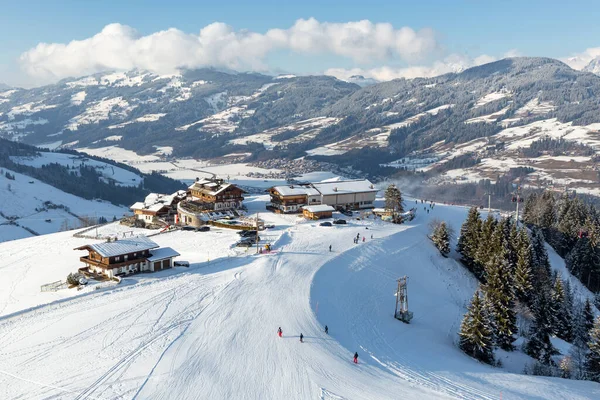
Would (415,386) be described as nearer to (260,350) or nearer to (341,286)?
(260,350)

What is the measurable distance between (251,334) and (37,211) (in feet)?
573

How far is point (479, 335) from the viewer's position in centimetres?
4334

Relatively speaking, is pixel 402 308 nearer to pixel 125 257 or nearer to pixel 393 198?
pixel 125 257

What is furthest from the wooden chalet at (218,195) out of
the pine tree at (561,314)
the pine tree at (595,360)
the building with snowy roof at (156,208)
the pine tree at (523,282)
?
the pine tree at (595,360)

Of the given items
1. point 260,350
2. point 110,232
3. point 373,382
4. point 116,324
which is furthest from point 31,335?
point 110,232

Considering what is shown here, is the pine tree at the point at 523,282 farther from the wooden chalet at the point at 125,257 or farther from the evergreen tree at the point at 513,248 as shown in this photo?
the wooden chalet at the point at 125,257

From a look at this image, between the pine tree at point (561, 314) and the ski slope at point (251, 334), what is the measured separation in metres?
11.2

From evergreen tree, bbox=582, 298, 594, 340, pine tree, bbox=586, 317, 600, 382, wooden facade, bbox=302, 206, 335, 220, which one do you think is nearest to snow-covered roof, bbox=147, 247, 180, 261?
wooden facade, bbox=302, 206, 335, 220

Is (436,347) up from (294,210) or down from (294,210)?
down

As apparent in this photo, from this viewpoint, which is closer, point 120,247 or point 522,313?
point 120,247

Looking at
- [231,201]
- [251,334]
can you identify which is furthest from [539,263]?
[231,201]

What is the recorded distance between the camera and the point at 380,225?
8381 cm

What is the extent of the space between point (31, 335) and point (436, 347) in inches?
1480

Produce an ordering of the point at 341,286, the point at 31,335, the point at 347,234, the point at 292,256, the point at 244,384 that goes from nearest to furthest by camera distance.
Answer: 1. the point at 244,384
2. the point at 31,335
3. the point at 341,286
4. the point at 292,256
5. the point at 347,234
